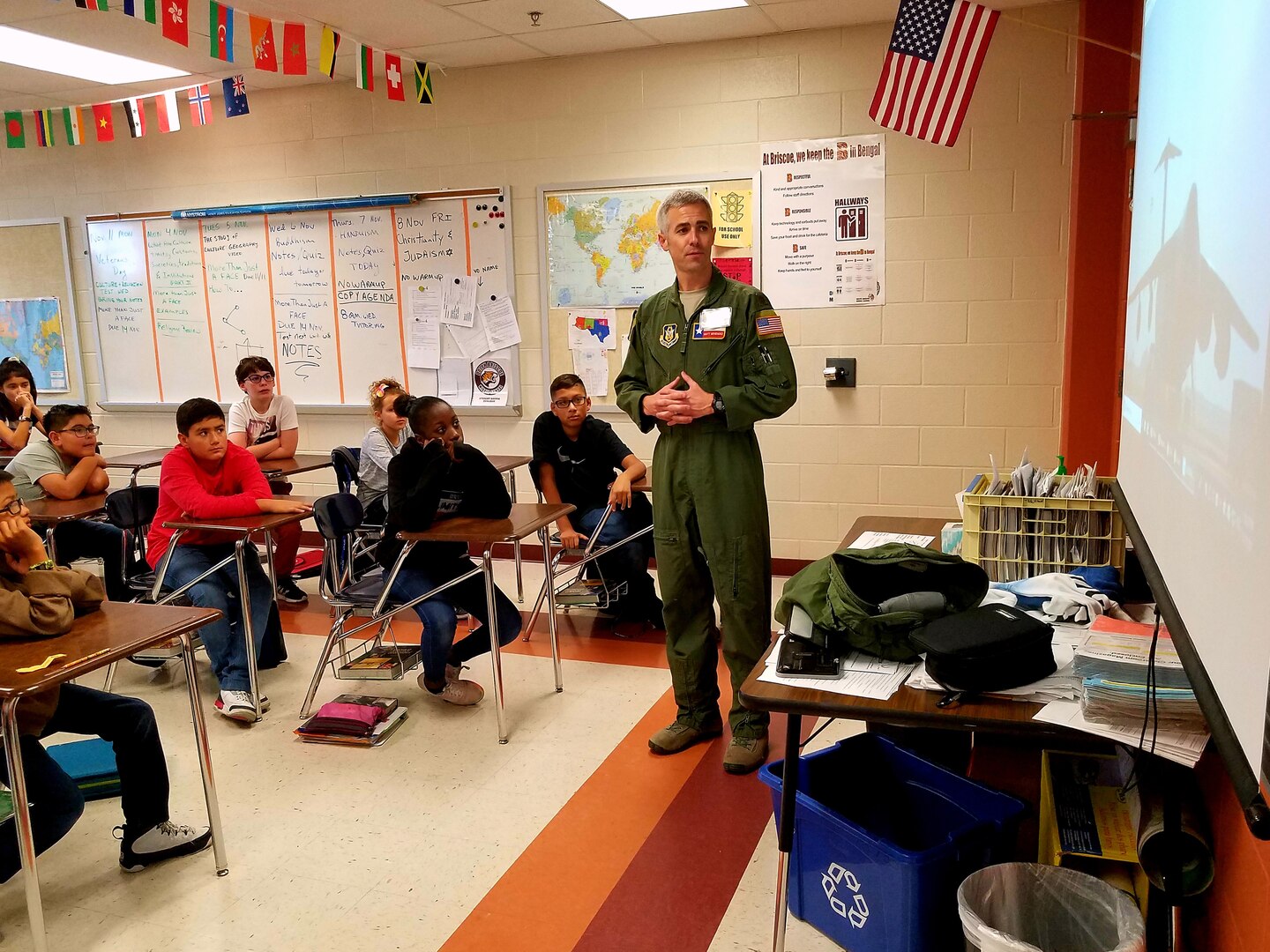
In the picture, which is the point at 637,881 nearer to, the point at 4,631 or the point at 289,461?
the point at 4,631

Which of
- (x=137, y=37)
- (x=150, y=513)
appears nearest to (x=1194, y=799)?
(x=150, y=513)

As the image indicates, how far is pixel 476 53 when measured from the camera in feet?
16.2

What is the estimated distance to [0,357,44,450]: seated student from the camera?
5.16 meters

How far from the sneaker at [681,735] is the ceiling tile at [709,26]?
315 centimetres

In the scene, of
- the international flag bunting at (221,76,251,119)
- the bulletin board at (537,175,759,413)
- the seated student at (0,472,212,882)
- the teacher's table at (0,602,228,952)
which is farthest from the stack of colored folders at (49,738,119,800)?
the bulletin board at (537,175,759,413)

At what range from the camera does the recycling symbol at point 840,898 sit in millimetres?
1910

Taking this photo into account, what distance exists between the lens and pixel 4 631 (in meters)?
2.09

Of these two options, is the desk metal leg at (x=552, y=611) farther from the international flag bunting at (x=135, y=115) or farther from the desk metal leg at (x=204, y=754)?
the international flag bunting at (x=135, y=115)

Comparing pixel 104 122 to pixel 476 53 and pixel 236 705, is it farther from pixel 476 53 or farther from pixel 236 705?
pixel 236 705

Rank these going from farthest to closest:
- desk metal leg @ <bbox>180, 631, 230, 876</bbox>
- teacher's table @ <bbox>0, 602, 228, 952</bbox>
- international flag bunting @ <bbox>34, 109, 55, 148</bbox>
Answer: international flag bunting @ <bbox>34, 109, 55, 148</bbox> → desk metal leg @ <bbox>180, 631, 230, 876</bbox> → teacher's table @ <bbox>0, 602, 228, 952</bbox>

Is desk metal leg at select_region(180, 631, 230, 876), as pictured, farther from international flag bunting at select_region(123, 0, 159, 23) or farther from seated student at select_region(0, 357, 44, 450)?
seated student at select_region(0, 357, 44, 450)

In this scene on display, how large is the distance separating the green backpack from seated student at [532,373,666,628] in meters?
2.36

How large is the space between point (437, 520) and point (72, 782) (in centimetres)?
133

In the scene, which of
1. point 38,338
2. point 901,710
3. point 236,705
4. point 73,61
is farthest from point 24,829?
point 38,338
